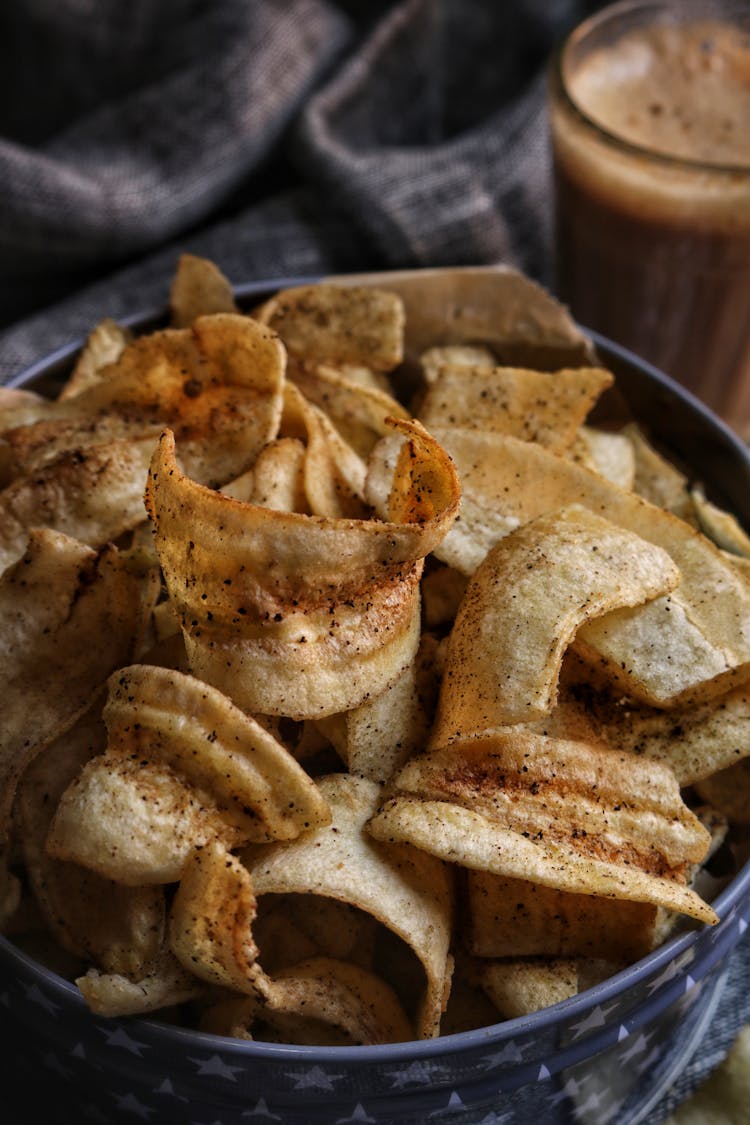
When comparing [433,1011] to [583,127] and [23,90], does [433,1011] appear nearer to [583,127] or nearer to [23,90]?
[583,127]

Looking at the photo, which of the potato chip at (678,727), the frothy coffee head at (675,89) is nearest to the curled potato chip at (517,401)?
the potato chip at (678,727)

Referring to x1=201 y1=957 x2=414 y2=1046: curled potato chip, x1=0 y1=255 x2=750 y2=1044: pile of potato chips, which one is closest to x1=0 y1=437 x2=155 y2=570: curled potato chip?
x1=0 y1=255 x2=750 y2=1044: pile of potato chips

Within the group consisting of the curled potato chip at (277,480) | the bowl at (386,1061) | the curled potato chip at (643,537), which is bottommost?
the bowl at (386,1061)

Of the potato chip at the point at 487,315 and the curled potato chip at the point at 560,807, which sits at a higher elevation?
the potato chip at the point at 487,315

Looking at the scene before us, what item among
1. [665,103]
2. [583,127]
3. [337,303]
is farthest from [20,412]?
[665,103]

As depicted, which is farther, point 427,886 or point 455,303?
point 455,303

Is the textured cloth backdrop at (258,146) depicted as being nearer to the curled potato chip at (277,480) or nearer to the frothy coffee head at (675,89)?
the frothy coffee head at (675,89)
